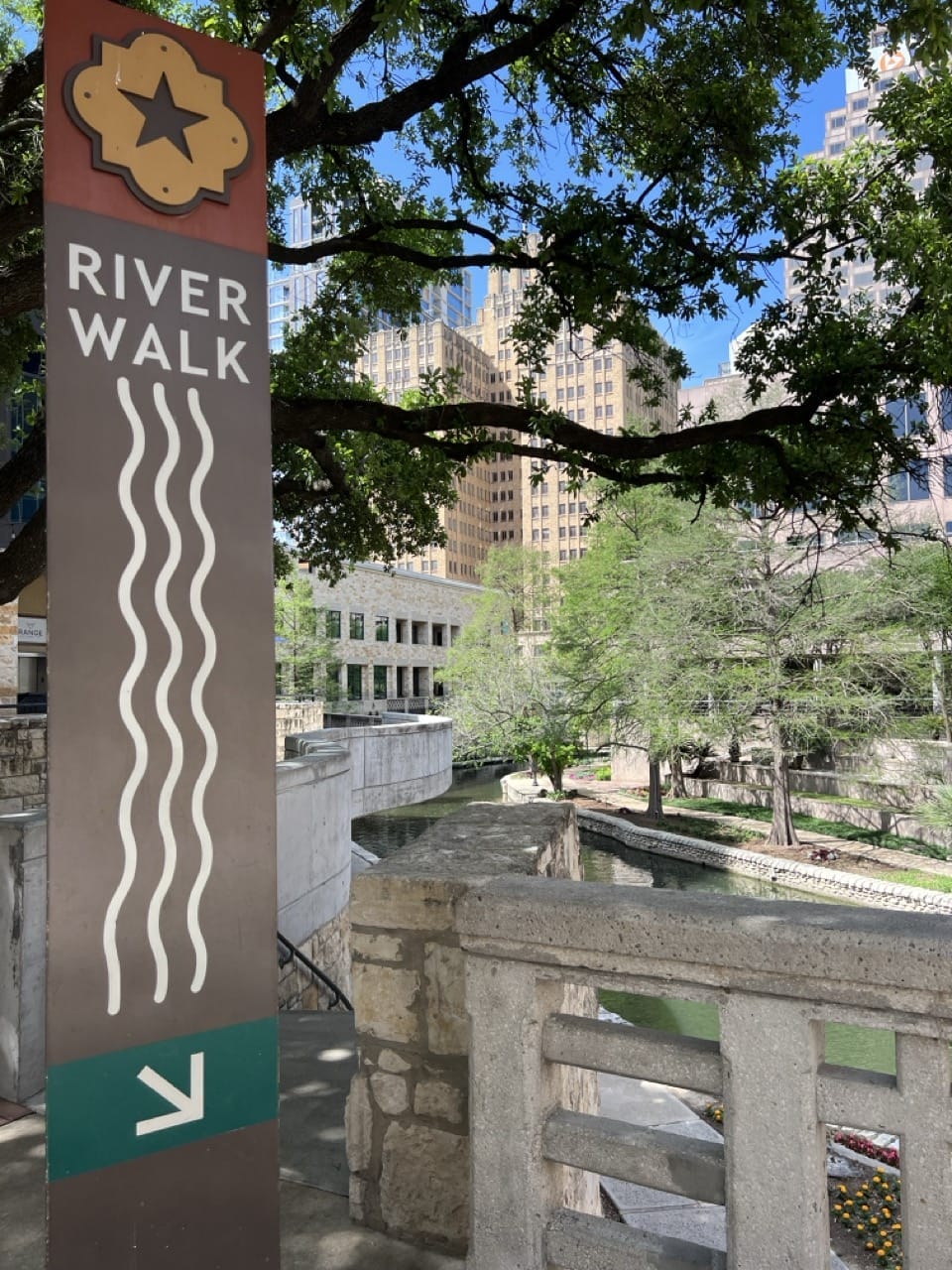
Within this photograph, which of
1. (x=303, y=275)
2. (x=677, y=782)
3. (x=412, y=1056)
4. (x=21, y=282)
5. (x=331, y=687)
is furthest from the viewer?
(x=331, y=687)

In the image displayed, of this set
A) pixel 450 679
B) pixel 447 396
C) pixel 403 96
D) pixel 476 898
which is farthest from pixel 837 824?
pixel 476 898

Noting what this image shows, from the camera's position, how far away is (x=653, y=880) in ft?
70.4

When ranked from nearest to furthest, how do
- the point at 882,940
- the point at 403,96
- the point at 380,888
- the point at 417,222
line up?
the point at 882,940, the point at 380,888, the point at 403,96, the point at 417,222

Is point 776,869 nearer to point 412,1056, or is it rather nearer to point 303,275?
point 303,275

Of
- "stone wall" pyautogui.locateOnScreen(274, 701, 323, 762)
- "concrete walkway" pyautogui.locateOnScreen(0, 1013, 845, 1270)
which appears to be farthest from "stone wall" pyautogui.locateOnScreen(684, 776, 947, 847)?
"concrete walkway" pyautogui.locateOnScreen(0, 1013, 845, 1270)

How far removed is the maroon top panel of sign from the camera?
6.88ft

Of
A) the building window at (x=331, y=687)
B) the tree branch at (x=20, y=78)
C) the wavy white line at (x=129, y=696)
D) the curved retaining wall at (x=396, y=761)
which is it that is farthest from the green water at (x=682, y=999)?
the building window at (x=331, y=687)

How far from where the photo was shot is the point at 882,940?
198cm

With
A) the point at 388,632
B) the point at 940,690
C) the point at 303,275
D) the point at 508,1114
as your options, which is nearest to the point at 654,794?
the point at 940,690

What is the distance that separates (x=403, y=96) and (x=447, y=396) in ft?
12.0

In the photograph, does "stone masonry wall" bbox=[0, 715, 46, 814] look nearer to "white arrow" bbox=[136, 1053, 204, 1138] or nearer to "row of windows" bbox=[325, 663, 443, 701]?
"white arrow" bbox=[136, 1053, 204, 1138]

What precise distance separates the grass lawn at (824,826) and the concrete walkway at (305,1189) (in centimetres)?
1980

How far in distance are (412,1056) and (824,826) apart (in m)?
24.3

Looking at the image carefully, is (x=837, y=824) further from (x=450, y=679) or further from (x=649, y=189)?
(x=649, y=189)
